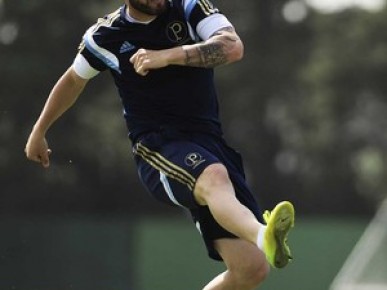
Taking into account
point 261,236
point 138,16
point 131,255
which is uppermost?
point 138,16

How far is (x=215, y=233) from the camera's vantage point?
26.0ft

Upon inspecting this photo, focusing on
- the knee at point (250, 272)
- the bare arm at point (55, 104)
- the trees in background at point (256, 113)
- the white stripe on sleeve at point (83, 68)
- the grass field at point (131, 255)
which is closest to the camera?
the knee at point (250, 272)

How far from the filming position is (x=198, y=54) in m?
7.43

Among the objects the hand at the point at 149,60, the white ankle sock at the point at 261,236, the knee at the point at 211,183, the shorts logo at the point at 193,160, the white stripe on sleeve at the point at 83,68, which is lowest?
the white ankle sock at the point at 261,236

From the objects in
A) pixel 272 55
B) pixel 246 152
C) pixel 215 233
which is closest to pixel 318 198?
pixel 246 152

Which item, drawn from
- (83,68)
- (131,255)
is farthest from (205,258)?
(83,68)

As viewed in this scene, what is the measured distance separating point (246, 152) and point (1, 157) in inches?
171

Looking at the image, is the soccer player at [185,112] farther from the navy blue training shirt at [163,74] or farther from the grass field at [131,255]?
the grass field at [131,255]

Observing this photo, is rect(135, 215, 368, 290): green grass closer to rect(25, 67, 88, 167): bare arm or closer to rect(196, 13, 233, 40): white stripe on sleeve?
rect(25, 67, 88, 167): bare arm

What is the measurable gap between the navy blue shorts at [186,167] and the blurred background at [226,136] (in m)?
10.9

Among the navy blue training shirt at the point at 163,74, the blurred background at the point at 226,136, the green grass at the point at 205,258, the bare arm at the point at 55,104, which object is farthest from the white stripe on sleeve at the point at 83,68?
the green grass at the point at 205,258

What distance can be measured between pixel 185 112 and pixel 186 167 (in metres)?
0.39

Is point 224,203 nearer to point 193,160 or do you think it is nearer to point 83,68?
point 193,160

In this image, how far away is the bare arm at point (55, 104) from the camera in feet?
27.6
